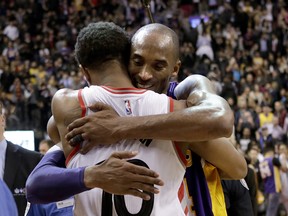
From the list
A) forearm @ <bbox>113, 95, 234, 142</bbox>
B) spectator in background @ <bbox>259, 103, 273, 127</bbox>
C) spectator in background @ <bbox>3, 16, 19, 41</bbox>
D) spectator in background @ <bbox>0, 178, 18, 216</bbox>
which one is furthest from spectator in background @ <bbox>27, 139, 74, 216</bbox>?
spectator in background @ <bbox>3, 16, 19, 41</bbox>

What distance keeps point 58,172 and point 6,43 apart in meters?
17.5

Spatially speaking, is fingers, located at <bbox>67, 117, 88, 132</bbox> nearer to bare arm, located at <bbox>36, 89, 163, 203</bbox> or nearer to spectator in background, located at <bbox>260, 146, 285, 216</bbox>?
bare arm, located at <bbox>36, 89, 163, 203</bbox>

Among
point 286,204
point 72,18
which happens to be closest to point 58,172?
point 286,204

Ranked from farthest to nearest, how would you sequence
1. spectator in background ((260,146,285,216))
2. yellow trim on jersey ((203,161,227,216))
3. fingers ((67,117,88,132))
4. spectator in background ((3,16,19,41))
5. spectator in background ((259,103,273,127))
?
spectator in background ((3,16,19,41))
spectator in background ((259,103,273,127))
spectator in background ((260,146,285,216))
yellow trim on jersey ((203,161,227,216))
fingers ((67,117,88,132))

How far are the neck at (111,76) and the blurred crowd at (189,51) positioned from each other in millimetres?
10065

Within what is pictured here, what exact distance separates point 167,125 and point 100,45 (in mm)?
466

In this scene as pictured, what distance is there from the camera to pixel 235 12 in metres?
22.4

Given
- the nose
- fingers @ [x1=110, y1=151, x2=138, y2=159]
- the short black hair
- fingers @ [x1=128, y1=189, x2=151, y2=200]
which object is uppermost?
the short black hair

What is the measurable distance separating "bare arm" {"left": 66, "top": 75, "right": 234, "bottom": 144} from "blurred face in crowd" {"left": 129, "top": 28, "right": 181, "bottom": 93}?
316 mm

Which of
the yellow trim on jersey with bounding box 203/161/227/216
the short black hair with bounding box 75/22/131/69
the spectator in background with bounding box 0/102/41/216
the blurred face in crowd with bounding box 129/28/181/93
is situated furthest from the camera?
the spectator in background with bounding box 0/102/41/216

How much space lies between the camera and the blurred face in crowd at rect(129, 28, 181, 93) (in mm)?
3020

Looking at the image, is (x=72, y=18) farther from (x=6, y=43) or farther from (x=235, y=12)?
(x=235, y=12)

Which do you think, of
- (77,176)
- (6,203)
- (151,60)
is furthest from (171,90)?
(6,203)

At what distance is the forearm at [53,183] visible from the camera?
2689 millimetres
